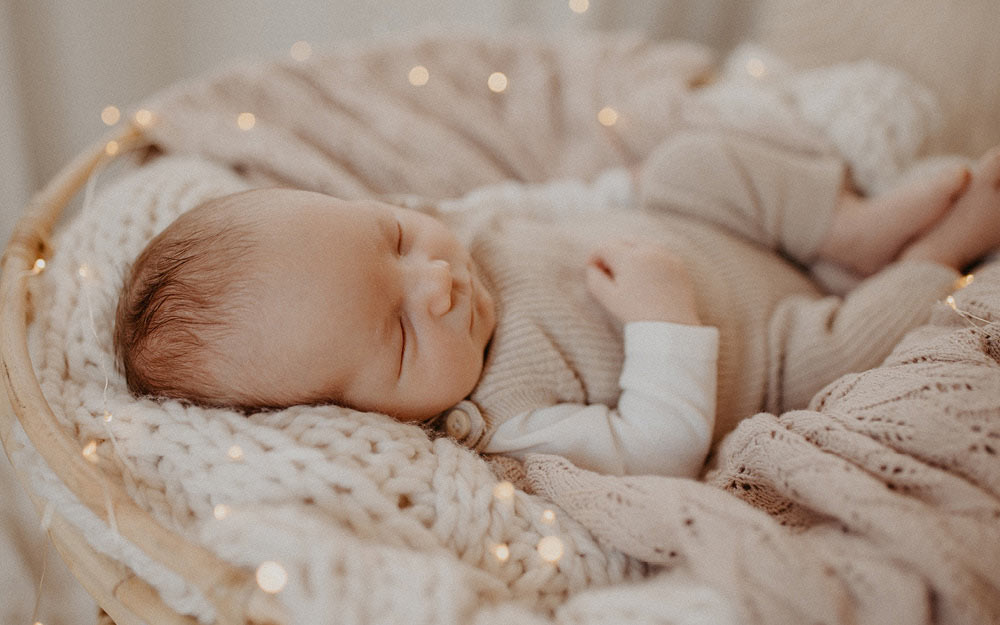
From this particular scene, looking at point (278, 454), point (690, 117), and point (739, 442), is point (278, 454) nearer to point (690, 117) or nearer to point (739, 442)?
point (739, 442)

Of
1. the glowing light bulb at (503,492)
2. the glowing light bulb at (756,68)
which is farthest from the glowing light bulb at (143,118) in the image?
the glowing light bulb at (756,68)

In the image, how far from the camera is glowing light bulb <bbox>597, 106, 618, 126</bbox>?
1443 millimetres

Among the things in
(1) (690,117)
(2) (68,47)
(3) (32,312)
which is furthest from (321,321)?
(2) (68,47)

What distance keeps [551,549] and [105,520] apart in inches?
16.7

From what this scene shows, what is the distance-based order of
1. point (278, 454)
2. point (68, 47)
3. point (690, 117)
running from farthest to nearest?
point (68, 47) → point (690, 117) → point (278, 454)

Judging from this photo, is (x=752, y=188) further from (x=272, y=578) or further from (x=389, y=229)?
(x=272, y=578)

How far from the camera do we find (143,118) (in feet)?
4.06

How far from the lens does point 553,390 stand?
958 mm

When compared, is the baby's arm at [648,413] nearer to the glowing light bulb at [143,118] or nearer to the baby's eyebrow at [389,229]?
the baby's eyebrow at [389,229]

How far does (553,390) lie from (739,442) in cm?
28

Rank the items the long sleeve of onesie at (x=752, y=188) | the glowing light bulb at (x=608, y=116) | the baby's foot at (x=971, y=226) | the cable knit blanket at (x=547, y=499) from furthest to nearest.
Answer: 1. the glowing light bulb at (x=608, y=116)
2. the long sleeve of onesie at (x=752, y=188)
3. the baby's foot at (x=971, y=226)
4. the cable knit blanket at (x=547, y=499)

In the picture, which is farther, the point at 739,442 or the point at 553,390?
the point at 553,390

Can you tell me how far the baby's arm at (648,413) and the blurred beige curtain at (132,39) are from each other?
95 centimetres

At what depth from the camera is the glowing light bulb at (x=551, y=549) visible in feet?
2.26
